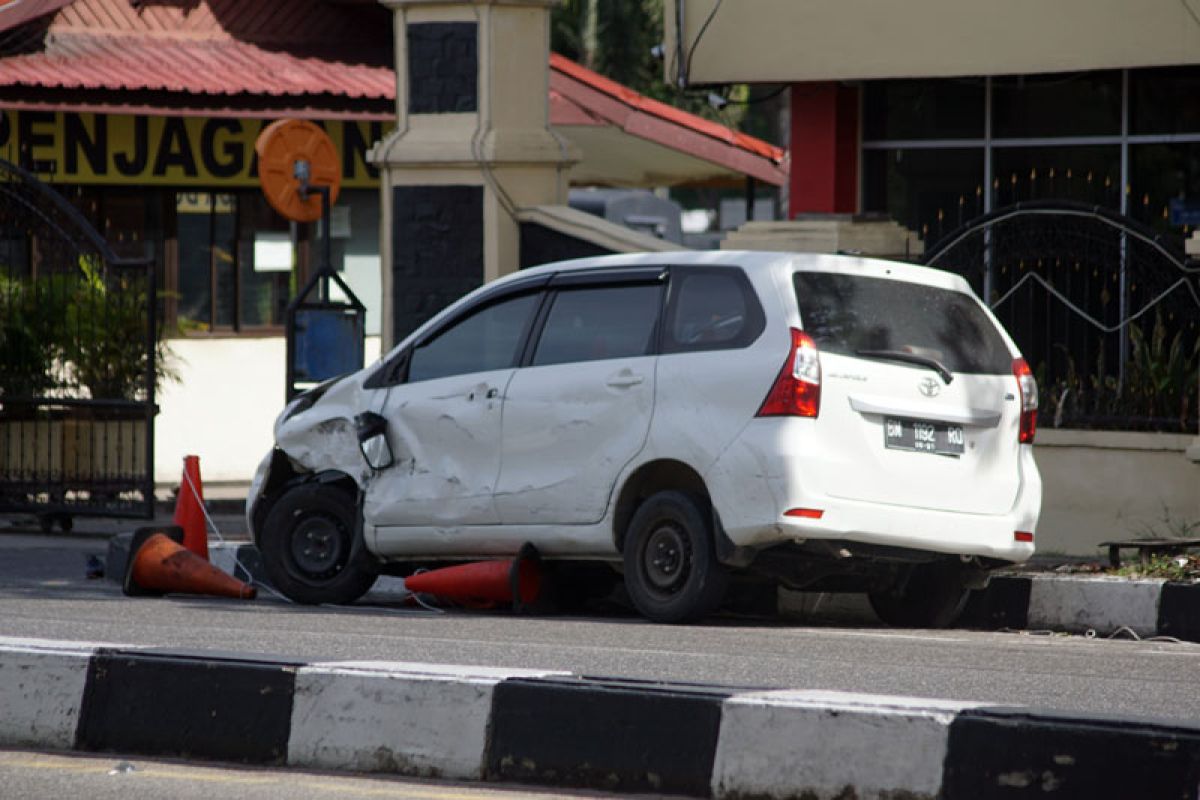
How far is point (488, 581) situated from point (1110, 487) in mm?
4198

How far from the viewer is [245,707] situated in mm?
7309

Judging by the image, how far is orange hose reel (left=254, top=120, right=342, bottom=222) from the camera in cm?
1845

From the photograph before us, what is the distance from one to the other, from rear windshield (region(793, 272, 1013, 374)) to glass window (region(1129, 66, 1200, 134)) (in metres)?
7.32

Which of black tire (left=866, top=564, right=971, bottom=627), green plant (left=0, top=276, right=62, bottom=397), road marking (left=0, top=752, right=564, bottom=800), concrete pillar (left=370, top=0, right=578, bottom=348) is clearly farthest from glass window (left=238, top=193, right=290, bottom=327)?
road marking (left=0, top=752, right=564, bottom=800)

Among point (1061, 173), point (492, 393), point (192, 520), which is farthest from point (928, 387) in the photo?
point (1061, 173)

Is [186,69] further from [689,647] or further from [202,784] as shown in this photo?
[202,784]

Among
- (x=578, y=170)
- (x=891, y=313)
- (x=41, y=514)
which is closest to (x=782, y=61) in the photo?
(x=41, y=514)

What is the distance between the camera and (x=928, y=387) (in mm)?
10445

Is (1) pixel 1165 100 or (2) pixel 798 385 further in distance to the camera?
(1) pixel 1165 100

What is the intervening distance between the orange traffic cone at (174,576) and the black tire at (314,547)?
0.34m

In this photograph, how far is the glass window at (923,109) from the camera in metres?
18.8

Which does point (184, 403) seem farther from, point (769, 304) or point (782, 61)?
point (769, 304)

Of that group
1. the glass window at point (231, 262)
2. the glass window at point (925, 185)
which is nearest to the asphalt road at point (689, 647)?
the glass window at point (925, 185)

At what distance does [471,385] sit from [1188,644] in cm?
357
